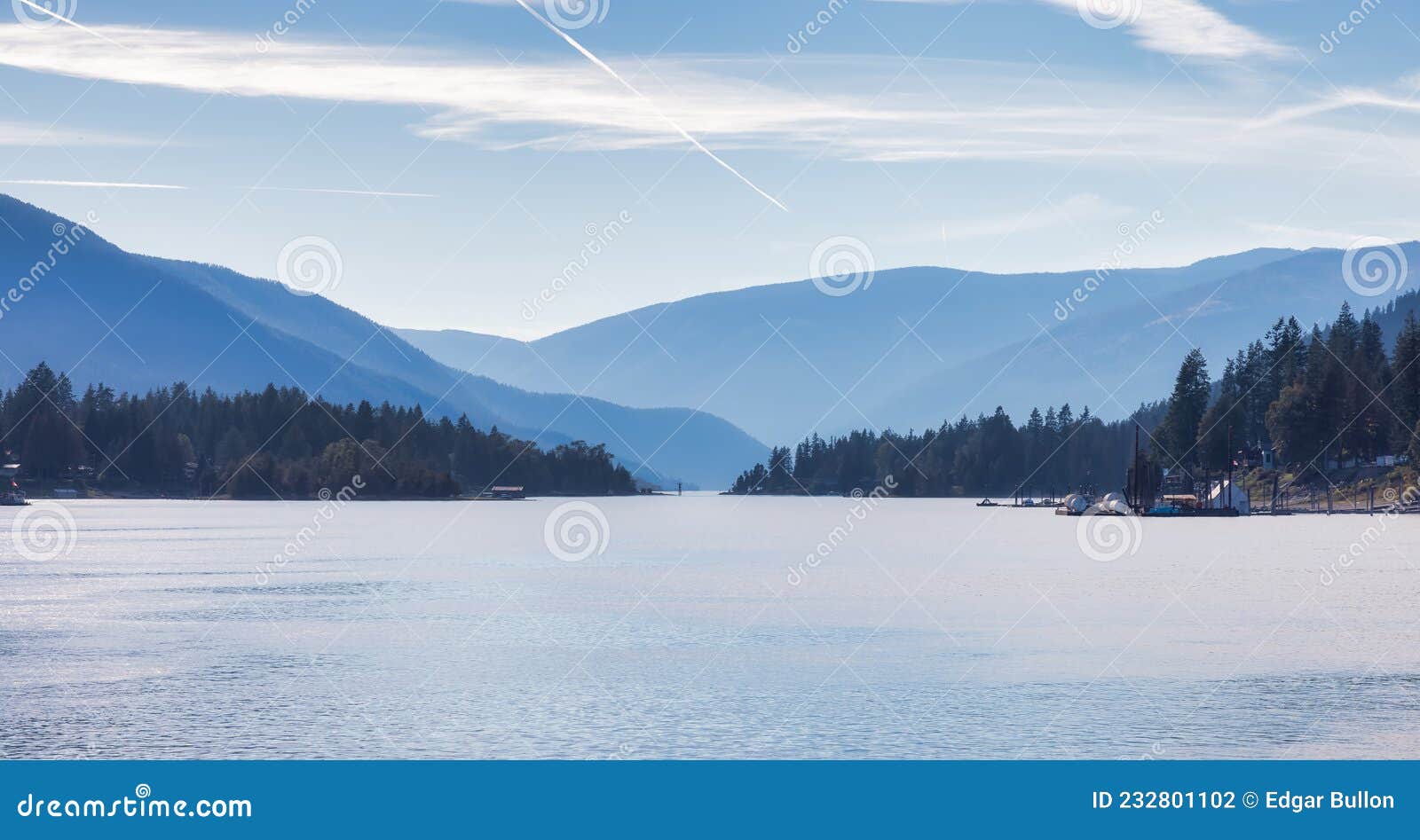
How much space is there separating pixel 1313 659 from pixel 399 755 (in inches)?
1393

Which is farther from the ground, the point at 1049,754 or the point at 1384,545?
the point at 1384,545

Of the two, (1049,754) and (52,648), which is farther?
(52,648)

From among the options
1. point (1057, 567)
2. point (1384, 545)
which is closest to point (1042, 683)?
point (1057, 567)

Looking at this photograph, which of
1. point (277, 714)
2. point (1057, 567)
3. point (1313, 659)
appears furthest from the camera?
point (1057, 567)

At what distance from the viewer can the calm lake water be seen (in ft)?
131

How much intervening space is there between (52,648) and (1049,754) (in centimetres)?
3907

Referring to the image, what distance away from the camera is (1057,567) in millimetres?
111375

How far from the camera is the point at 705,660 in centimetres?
5512

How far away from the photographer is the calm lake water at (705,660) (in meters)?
39.8

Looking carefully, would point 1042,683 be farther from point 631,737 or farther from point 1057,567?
point 1057,567
